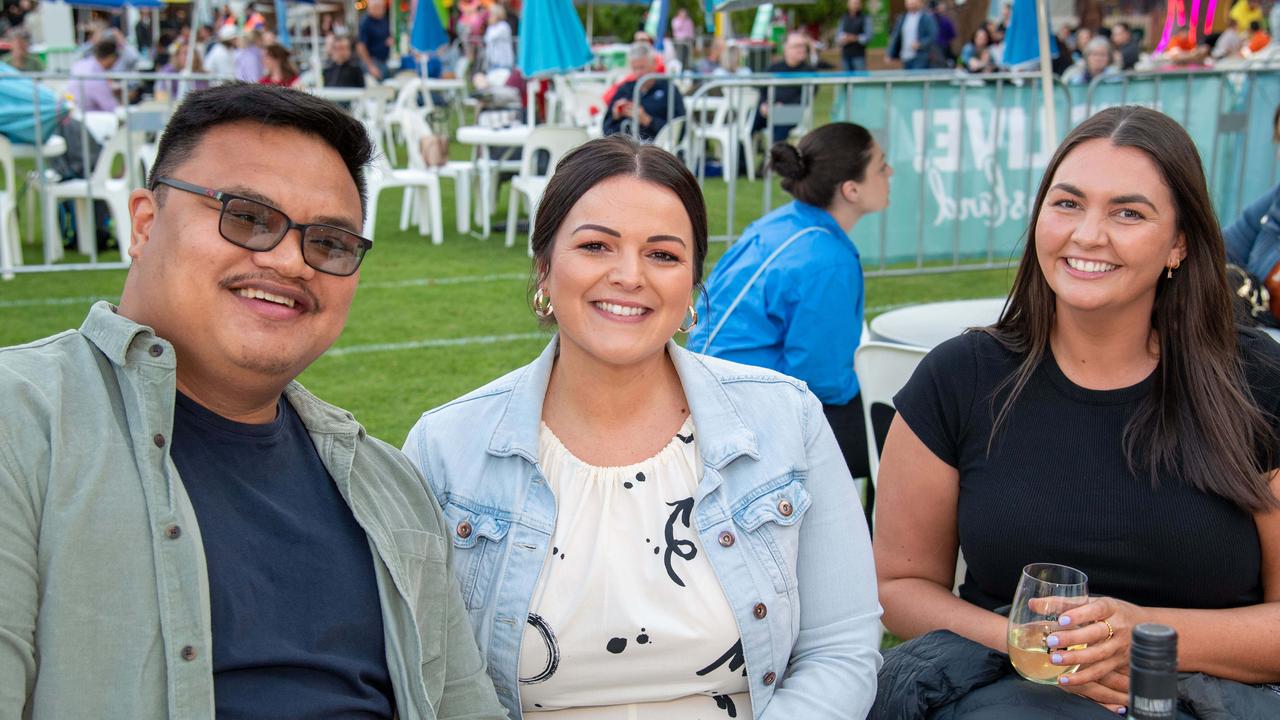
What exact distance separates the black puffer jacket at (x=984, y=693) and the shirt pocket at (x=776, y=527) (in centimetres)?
37

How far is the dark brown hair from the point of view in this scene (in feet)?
8.30

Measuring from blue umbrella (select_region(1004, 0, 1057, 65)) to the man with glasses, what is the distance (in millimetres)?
6830

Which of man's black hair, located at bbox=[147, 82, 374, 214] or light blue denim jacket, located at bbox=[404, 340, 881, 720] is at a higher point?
man's black hair, located at bbox=[147, 82, 374, 214]

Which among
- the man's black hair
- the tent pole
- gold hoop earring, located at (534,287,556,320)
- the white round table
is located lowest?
the white round table

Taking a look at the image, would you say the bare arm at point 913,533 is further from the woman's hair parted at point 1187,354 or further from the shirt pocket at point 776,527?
the shirt pocket at point 776,527

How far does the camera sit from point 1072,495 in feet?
8.64

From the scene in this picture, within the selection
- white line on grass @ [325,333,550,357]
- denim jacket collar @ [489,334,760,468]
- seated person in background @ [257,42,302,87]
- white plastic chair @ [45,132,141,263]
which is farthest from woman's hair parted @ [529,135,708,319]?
seated person in background @ [257,42,302,87]

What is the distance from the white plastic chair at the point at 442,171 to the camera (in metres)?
12.8

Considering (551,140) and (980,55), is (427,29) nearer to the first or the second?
(551,140)

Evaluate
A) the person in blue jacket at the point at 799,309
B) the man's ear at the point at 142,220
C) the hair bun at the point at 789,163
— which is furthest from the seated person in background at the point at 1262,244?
the man's ear at the point at 142,220

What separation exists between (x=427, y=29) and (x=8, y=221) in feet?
31.9

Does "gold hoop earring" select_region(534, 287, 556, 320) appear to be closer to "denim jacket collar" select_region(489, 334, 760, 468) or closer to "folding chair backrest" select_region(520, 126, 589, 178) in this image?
"denim jacket collar" select_region(489, 334, 760, 468)

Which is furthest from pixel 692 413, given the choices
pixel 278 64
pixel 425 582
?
pixel 278 64

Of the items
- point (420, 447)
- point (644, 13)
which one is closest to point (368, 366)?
point (420, 447)
